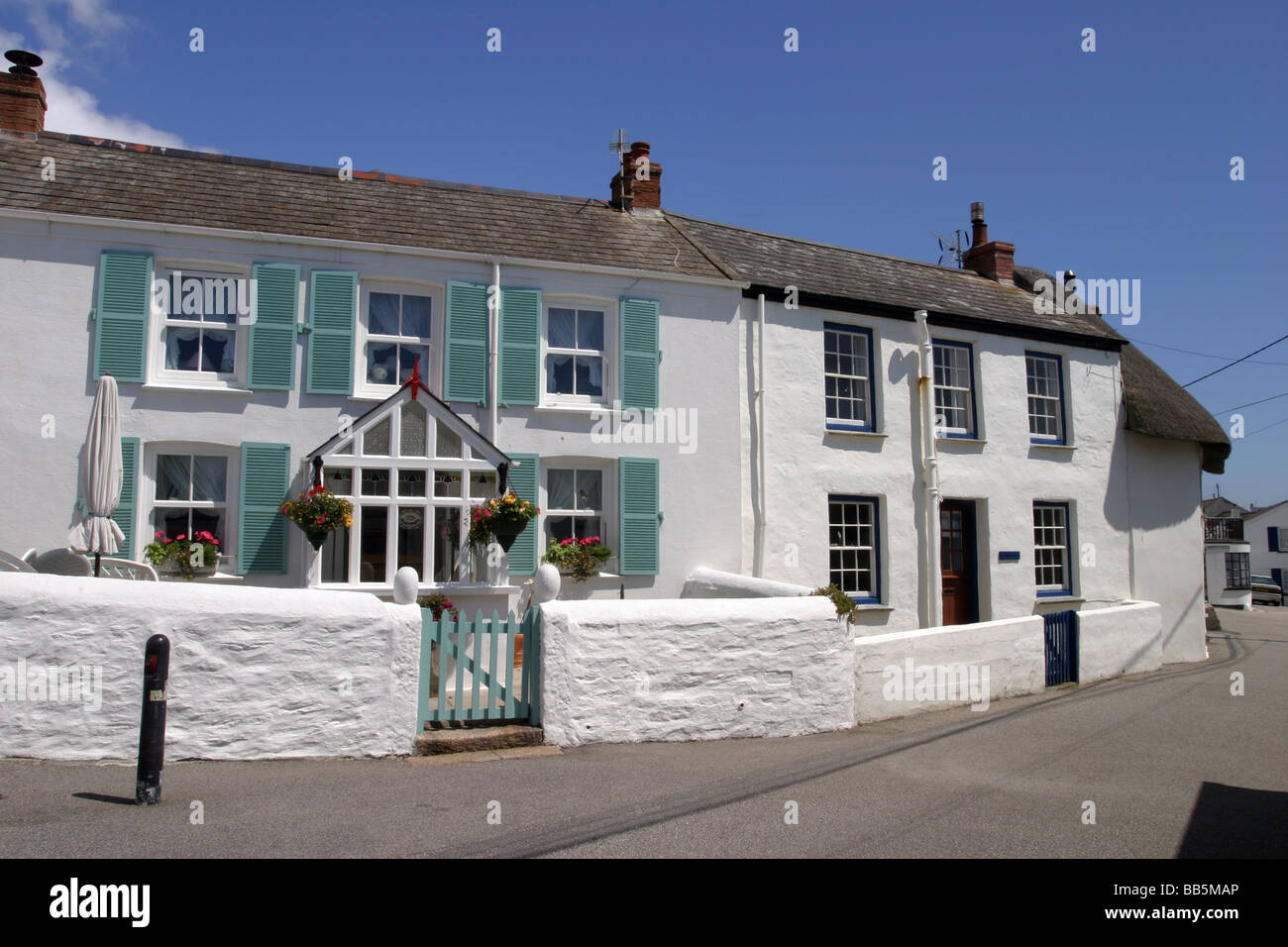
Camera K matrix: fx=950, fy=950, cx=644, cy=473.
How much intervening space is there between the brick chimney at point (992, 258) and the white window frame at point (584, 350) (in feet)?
31.8

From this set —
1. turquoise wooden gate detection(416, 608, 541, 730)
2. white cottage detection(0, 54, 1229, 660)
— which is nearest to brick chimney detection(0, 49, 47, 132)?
white cottage detection(0, 54, 1229, 660)

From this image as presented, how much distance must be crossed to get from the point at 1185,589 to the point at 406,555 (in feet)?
49.6

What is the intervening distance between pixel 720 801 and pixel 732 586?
5.53 m

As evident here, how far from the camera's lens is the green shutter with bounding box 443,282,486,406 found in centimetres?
1274

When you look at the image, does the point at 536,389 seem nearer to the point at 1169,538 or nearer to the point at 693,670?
the point at 693,670

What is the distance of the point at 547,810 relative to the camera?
652cm

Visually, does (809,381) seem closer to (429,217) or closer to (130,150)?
(429,217)

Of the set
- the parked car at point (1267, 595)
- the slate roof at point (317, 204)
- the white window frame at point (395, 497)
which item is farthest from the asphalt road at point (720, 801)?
the parked car at point (1267, 595)

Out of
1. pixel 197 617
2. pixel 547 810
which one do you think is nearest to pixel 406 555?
pixel 197 617

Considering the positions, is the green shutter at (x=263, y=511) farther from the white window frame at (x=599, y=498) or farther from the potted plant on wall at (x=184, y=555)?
the white window frame at (x=599, y=498)

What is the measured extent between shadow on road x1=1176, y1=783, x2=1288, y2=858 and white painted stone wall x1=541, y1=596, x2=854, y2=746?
11.5 ft

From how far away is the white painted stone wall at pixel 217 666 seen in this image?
7.44 meters

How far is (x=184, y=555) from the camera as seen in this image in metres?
11.2

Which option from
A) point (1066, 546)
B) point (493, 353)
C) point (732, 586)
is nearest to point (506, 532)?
point (493, 353)
